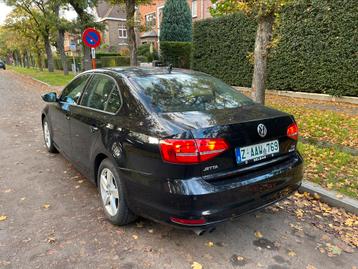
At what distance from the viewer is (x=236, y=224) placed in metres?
3.28

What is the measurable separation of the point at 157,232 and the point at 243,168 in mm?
1136

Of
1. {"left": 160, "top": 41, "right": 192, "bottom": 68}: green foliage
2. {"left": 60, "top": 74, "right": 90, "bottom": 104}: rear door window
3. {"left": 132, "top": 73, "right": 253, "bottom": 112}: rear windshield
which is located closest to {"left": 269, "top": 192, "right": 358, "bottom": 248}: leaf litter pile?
{"left": 132, "top": 73, "right": 253, "bottom": 112}: rear windshield

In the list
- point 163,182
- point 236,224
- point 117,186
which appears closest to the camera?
point 163,182

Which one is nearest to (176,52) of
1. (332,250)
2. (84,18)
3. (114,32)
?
(84,18)

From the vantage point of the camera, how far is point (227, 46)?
14594 mm

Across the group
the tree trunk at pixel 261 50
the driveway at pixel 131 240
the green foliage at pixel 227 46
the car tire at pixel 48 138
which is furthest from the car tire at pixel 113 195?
the green foliage at pixel 227 46

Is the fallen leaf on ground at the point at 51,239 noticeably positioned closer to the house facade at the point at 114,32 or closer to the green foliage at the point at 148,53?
the green foliage at the point at 148,53

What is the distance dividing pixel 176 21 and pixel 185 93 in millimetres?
25531

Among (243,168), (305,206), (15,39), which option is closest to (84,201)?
(243,168)

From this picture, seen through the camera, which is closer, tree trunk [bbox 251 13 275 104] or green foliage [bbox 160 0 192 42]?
tree trunk [bbox 251 13 275 104]

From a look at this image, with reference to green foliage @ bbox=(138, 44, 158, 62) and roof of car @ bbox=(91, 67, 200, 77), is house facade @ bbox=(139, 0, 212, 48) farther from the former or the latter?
roof of car @ bbox=(91, 67, 200, 77)

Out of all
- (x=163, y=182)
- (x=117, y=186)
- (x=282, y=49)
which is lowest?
(x=117, y=186)

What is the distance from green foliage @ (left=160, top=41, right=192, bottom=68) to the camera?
2255cm

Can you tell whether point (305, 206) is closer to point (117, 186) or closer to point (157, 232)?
point (157, 232)
